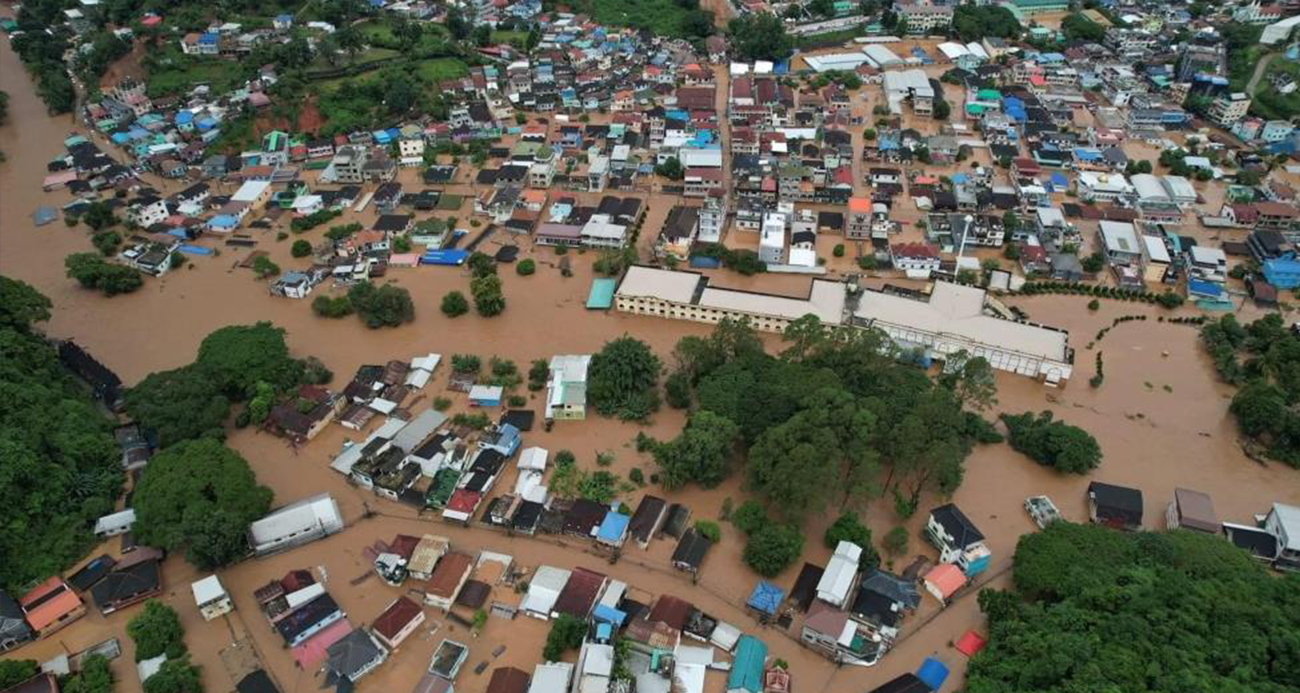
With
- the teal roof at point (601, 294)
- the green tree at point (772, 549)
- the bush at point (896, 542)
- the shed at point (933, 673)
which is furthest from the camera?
the teal roof at point (601, 294)

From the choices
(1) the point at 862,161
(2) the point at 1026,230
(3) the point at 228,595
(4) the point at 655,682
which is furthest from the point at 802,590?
(1) the point at 862,161

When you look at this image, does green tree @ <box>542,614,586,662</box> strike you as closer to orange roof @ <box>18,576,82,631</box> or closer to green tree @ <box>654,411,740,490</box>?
green tree @ <box>654,411,740,490</box>

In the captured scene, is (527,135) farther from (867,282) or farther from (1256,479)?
(1256,479)

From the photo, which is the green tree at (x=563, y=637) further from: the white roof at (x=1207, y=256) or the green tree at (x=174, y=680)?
the white roof at (x=1207, y=256)

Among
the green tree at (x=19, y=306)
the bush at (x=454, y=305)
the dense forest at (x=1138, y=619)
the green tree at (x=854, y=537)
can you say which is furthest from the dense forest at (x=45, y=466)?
the dense forest at (x=1138, y=619)

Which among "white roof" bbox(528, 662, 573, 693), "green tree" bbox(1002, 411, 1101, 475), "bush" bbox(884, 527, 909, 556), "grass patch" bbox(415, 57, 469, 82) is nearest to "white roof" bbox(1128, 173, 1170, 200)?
"green tree" bbox(1002, 411, 1101, 475)

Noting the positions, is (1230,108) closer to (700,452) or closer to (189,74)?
(700,452)
